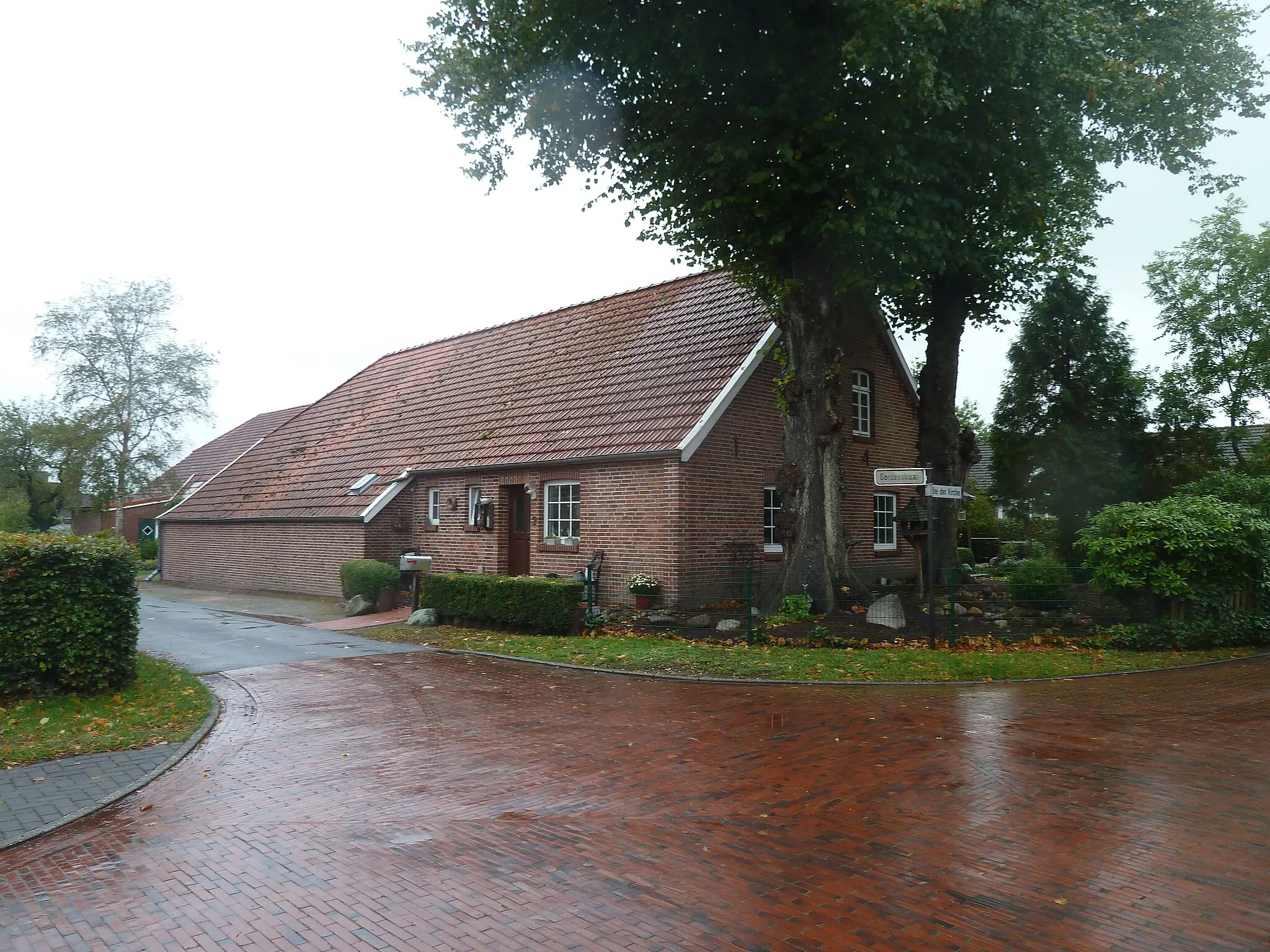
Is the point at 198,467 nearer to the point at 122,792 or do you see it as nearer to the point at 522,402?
→ the point at 522,402

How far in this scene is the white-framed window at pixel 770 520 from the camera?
63.1 feet

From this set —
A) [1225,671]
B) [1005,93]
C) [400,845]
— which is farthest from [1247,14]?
[400,845]

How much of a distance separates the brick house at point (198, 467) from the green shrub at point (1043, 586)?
31.7 meters

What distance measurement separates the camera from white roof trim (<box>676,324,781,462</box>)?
16875 mm

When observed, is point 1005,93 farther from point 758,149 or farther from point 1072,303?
point 1072,303

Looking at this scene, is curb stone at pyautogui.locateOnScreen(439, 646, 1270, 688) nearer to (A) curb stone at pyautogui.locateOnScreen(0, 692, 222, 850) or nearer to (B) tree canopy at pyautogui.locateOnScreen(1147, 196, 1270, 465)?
(A) curb stone at pyautogui.locateOnScreen(0, 692, 222, 850)

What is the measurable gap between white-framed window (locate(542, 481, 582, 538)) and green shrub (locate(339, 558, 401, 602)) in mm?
3431

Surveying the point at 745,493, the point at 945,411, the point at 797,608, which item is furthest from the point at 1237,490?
the point at 745,493

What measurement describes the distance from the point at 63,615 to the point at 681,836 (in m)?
7.47

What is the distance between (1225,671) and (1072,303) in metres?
12.0

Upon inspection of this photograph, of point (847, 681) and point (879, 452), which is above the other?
point (879, 452)

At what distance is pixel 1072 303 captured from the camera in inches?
877

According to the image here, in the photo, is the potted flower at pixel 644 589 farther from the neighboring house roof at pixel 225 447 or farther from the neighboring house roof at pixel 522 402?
the neighboring house roof at pixel 225 447

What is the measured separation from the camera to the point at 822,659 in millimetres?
12648
